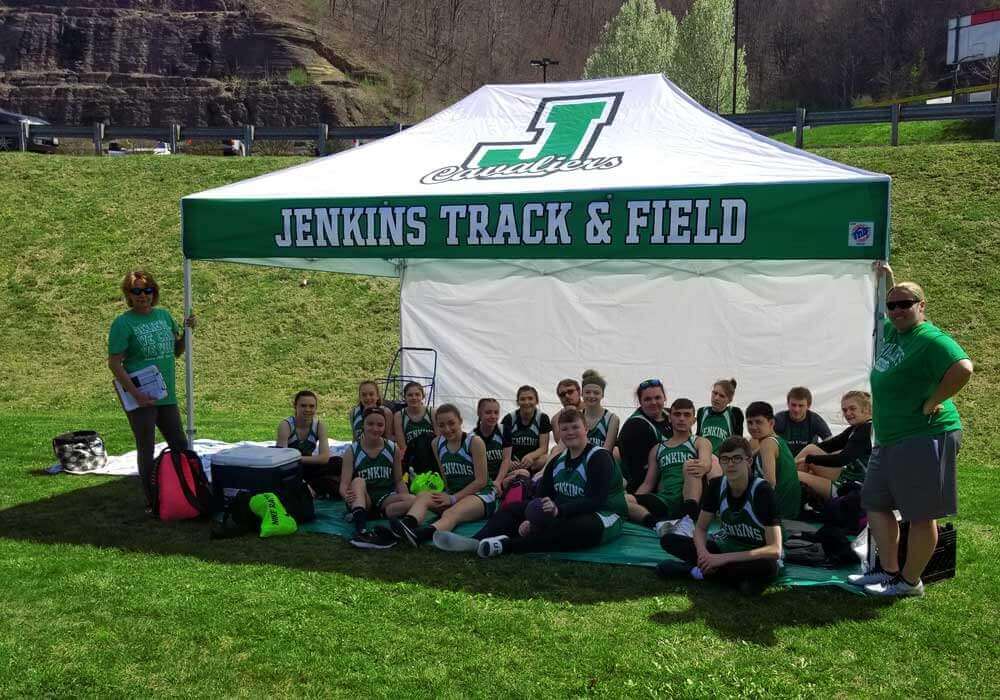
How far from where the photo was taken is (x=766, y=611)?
4.18 meters

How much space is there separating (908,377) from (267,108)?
48.3 m

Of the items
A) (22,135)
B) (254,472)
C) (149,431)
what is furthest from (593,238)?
(22,135)

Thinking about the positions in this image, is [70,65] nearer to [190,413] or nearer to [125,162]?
[125,162]

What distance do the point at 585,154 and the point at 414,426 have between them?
247 cm

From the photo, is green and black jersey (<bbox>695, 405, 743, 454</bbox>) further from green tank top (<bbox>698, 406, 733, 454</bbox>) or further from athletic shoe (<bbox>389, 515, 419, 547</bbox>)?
athletic shoe (<bbox>389, 515, 419, 547</bbox>)

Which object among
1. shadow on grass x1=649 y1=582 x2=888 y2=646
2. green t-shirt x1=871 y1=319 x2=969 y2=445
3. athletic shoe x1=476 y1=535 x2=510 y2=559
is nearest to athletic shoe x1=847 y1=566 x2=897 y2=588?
shadow on grass x1=649 y1=582 x2=888 y2=646

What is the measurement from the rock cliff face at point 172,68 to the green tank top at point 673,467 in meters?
45.2

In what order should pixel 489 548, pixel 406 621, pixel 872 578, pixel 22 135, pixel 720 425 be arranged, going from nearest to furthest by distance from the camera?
1. pixel 406 621
2. pixel 872 578
3. pixel 489 548
4. pixel 720 425
5. pixel 22 135

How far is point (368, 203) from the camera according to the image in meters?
5.81

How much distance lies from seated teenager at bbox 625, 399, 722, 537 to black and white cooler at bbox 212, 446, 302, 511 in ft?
7.58

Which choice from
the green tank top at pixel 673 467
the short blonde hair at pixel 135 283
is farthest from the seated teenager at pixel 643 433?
the short blonde hair at pixel 135 283

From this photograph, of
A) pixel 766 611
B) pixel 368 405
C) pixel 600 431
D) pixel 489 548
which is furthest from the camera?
pixel 368 405

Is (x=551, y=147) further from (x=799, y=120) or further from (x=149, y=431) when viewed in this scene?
(x=799, y=120)

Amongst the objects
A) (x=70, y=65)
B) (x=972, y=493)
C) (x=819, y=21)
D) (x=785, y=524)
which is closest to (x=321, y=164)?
(x=785, y=524)
